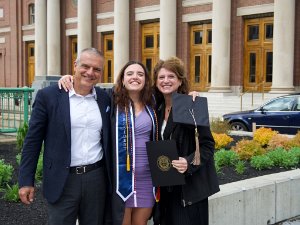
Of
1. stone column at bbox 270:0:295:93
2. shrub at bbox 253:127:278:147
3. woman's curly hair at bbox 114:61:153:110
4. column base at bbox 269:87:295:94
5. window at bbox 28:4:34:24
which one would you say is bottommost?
shrub at bbox 253:127:278:147

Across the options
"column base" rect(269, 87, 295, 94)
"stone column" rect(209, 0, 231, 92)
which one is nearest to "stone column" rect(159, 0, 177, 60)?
"stone column" rect(209, 0, 231, 92)

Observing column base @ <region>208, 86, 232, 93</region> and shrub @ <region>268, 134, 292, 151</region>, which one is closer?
shrub @ <region>268, 134, 292, 151</region>

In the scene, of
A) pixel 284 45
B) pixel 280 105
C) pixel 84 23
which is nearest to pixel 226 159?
pixel 280 105

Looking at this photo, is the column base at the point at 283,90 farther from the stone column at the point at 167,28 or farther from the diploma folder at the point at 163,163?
the diploma folder at the point at 163,163

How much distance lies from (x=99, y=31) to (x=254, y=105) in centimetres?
1500

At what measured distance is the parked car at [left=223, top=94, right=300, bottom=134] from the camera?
543 inches

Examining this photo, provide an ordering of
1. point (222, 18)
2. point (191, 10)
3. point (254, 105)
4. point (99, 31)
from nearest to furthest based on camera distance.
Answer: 1. point (254, 105)
2. point (222, 18)
3. point (191, 10)
4. point (99, 31)

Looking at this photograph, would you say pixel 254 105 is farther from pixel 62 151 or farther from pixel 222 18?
pixel 62 151

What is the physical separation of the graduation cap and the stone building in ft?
57.8

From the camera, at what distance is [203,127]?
11.3 ft

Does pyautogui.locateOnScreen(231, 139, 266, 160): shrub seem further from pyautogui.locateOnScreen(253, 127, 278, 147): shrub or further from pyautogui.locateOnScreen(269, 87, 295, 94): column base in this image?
pyautogui.locateOnScreen(269, 87, 295, 94): column base

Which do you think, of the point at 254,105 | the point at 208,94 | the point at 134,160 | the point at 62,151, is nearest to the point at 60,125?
the point at 62,151

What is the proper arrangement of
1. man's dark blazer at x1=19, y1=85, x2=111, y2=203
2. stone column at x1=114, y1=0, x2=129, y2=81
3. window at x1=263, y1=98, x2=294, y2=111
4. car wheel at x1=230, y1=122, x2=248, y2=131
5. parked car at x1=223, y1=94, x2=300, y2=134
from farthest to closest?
stone column at x1=114, y1=0, x2=129, y2=81 → car wheel at x1=230, y1=122, x2=248, y2=131 → window at x1=263, y1=98, x2=294, y2=111 → parked car at x1=223, y1=94, x2=300, y2=134 → man's dark blazer at x1=19, y1=85, x2=111, y2=203

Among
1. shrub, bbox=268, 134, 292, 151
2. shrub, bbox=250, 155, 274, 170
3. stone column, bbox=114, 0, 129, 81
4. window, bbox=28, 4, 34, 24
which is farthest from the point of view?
window, bbox=28, 4, 34, 24
